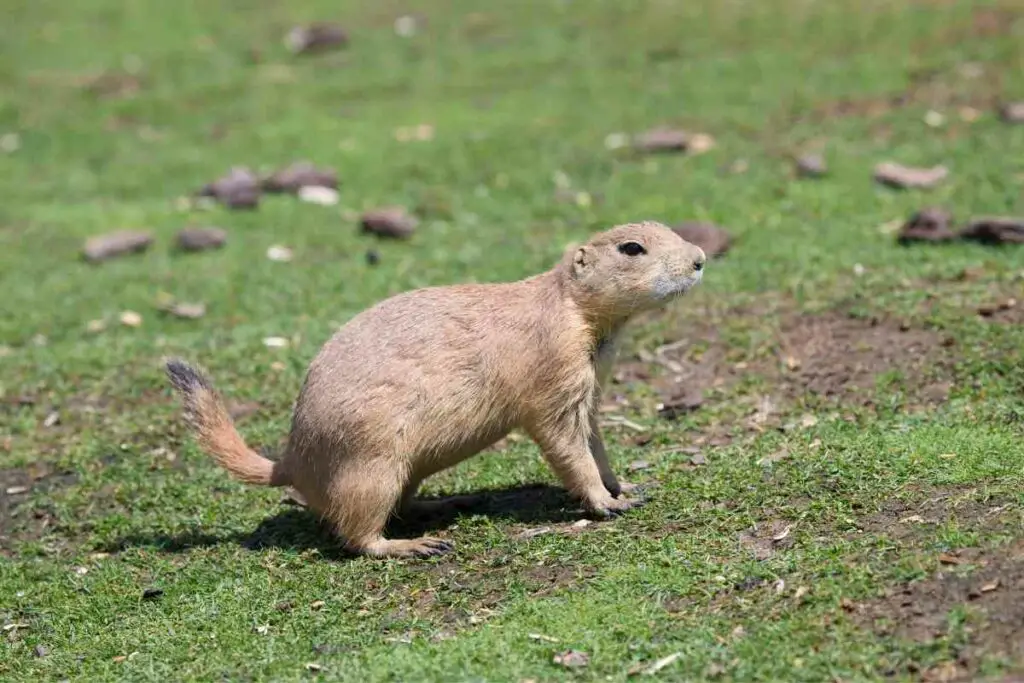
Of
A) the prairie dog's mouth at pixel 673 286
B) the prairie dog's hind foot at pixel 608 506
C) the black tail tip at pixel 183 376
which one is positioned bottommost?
the prairie dog's hind foot at pixel 608 506

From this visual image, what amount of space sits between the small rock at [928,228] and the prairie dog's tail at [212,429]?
15.0 ft

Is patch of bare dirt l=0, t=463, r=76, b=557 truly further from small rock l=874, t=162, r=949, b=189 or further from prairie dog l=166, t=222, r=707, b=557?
small rock l=874, t=162, r=949, b=189

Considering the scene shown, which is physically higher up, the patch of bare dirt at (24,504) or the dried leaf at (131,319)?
the patch of bare dirt at (24,504)

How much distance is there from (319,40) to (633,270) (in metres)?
10.5

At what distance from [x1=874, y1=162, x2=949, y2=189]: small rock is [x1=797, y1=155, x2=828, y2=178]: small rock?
411 mm

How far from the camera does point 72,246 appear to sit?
10.6 m

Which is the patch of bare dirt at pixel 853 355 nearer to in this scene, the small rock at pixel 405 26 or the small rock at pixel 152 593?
the small rock at pixel 152 593

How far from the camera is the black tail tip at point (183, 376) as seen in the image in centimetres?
574

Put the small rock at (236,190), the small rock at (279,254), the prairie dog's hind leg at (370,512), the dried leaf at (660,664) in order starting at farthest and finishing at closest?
the small rock at (236,190)
the small rock at (279,254)
the prairie dog's hind leg at (370,512)
the dried leaf at (660,664)

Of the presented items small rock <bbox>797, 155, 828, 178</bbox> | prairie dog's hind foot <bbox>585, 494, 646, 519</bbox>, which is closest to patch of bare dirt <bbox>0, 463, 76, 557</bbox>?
prairie dog's hind foot <bbox>585, 494, 646, 519</bbox>

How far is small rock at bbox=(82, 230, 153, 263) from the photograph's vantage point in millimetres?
10203

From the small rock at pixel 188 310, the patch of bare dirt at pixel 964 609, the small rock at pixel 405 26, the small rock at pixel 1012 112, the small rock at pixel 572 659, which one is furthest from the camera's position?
the small rock at pixel 405 26

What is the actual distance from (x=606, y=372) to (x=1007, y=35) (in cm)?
838

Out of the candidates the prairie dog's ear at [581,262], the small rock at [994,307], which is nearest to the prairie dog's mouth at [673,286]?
the prairie dog's ear at [581,262]
